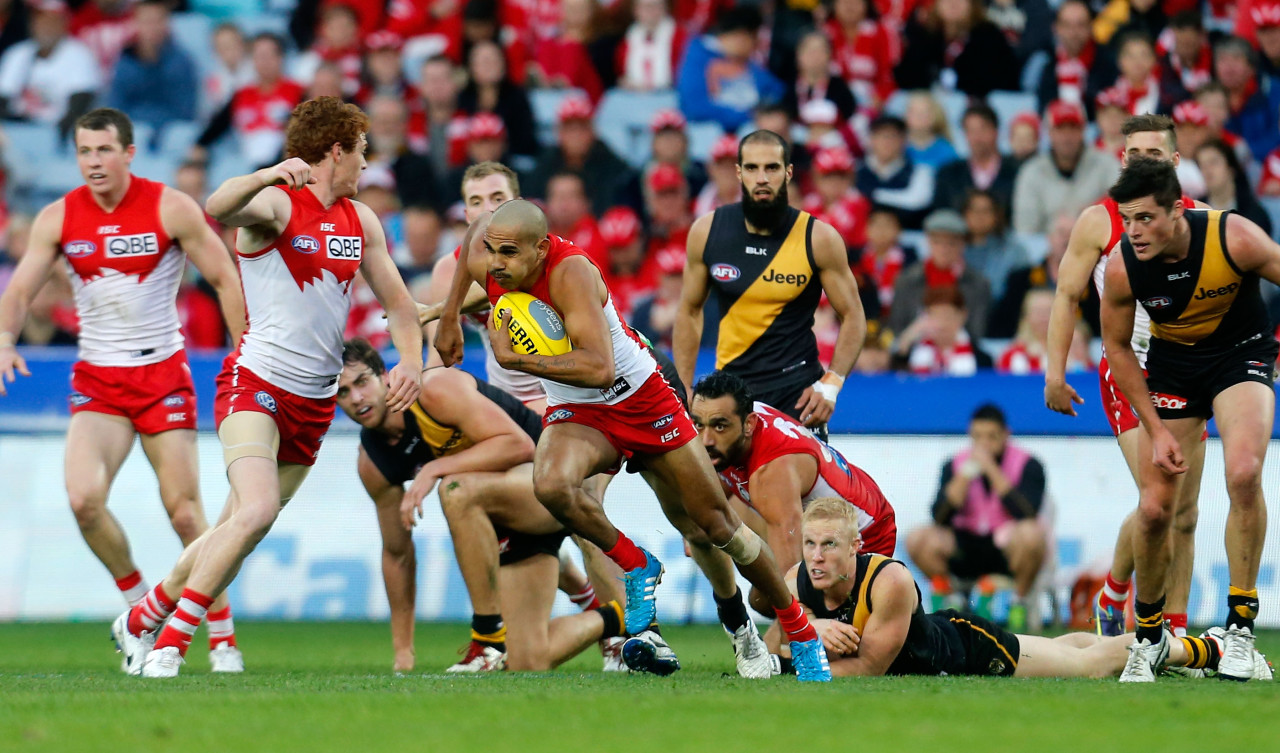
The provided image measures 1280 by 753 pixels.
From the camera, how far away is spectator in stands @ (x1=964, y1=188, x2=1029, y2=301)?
1454cm

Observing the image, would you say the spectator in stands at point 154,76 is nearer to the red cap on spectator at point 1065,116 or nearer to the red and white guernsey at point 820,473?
the red cap on spectator at point 1065,116

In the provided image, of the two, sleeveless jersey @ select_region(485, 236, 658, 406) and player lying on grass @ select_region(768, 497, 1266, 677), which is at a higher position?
sleeveless jersey @ select_region(485, 236, 658, 406)

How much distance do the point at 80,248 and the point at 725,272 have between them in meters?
3.70

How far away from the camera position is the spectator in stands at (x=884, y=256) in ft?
47.4

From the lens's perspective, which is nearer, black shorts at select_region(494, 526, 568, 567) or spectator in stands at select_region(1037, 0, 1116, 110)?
black shorts at select_region(494, 526, 568, 567)

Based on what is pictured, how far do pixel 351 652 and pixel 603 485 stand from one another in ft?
Result: 7.36

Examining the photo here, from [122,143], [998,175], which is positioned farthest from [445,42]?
[122,143]

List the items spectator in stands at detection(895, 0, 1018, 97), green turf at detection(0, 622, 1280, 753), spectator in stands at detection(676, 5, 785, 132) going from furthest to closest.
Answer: spectator in stands at detection(676, 5, 785, 132)
spectator in stands at detection(895, 0, 1018, 97)
green turf at detection(0, 622, 1280, 753)

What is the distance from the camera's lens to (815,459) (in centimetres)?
835

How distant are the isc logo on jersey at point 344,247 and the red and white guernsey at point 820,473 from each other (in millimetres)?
2230

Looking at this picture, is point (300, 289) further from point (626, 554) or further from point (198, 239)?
point (626, 554)

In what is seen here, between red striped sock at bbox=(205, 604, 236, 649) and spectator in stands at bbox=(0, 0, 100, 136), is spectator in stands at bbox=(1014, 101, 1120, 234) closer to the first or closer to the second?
red striped sock at bbox=(205, 604, 236, 649)

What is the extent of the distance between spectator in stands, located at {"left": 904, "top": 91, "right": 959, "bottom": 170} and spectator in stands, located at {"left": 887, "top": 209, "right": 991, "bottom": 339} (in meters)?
1.78

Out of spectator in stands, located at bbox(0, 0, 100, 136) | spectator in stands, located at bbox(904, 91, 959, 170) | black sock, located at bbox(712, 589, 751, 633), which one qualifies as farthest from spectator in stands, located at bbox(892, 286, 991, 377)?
spectator in stands, located at bbox(0, 0, 100, 136)
